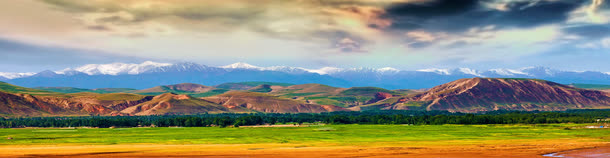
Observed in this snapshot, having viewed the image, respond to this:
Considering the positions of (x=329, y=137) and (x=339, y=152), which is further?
(x=329, y=137)

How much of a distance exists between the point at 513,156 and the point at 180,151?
206 ft

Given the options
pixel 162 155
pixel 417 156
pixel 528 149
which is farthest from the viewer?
pixel 528 149

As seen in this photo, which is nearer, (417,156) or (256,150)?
(417,156)

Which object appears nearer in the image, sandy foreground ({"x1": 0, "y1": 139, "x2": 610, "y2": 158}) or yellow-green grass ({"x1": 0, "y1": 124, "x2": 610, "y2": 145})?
sandy foreground ({"x1": 0, "y1": 139, "x2": 610, "y2": 158})

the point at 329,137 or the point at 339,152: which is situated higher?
the point at 329,137

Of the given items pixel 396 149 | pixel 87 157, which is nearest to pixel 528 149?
pixel 396 149

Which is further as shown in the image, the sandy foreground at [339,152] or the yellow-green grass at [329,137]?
the yellow-green grass at [329,137]

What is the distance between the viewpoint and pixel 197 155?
94500 millimetres

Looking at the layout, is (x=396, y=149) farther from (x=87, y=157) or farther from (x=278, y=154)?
(x=87, y=157)

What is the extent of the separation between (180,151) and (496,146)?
214ft

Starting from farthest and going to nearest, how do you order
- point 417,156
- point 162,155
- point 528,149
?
1. point 528,149
2. point 162,155
3. point 417,156

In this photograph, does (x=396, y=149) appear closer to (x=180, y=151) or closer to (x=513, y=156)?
(x=513, y=156)

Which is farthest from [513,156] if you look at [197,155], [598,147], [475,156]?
[197,155]

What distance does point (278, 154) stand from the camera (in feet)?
310
